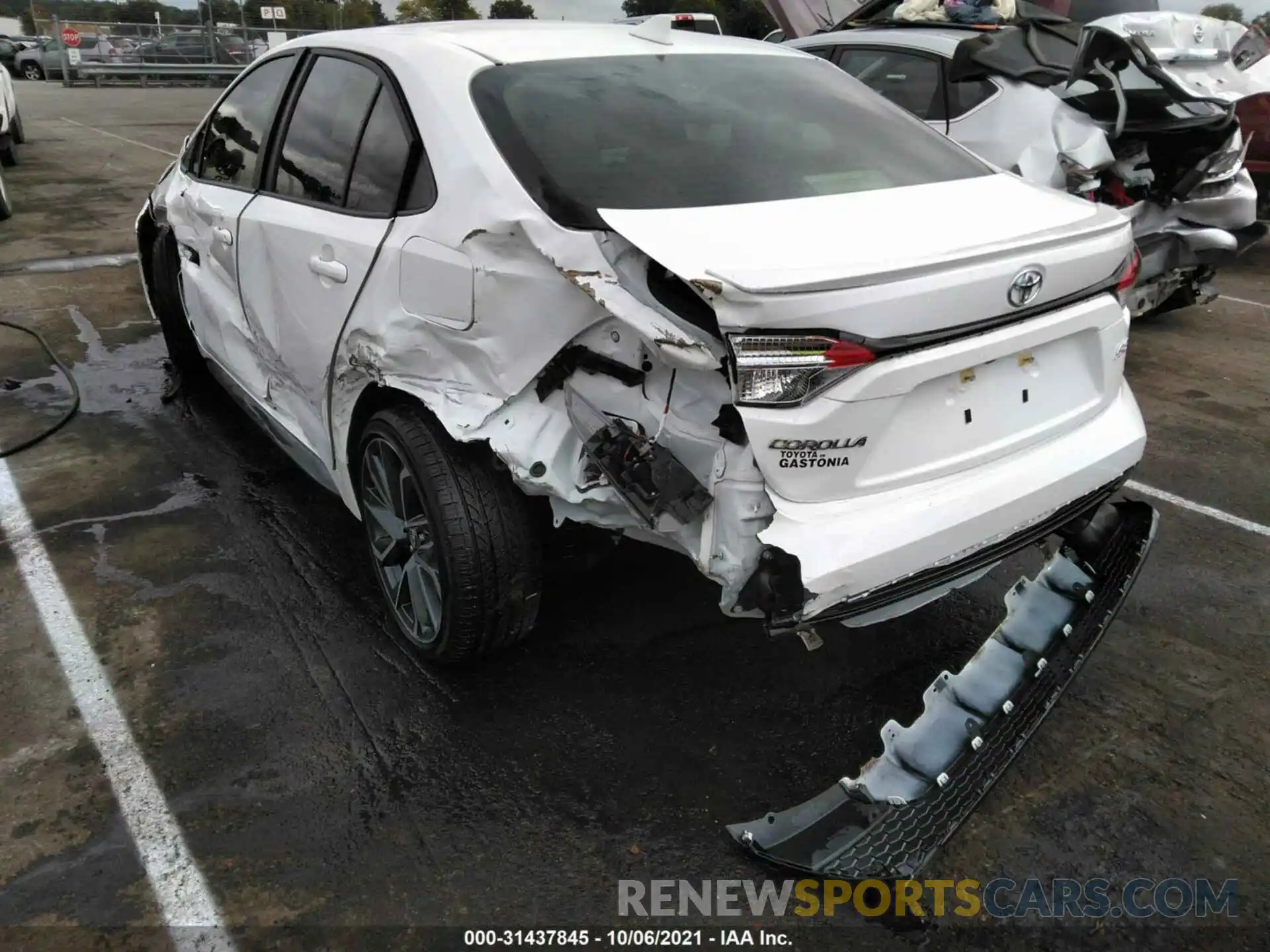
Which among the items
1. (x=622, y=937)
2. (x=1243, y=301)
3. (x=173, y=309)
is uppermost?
(x=173, y=309)

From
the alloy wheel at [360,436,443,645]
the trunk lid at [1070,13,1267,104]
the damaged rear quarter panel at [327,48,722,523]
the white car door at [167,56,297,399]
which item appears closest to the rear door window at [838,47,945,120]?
the trunk lid at [1070,13,1267,104]

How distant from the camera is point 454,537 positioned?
8.38ft

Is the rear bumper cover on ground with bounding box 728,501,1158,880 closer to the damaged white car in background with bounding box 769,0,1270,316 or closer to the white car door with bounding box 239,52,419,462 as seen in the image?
the white car door with bounding box 239,52,419,462

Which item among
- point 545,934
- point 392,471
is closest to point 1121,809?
point 545,934

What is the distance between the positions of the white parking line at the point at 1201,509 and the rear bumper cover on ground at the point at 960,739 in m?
1.30

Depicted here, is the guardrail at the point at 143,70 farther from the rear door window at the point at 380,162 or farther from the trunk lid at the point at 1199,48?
the rear door window at the point at 380,162

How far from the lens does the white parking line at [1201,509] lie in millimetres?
3846

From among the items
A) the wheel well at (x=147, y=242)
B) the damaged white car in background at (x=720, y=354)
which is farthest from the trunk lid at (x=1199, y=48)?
the wheel well at (x=147, y=242)

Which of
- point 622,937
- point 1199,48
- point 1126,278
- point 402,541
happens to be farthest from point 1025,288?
point 1199,48

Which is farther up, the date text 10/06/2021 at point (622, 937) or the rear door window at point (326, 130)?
the rear door window at point (326, 130)

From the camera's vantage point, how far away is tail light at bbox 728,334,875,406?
6.52ft

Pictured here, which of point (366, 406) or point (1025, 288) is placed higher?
point (1025, 288)

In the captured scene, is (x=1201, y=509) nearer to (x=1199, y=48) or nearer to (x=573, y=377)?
(x=573, y=377)

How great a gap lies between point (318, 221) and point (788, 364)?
1.75 meters
